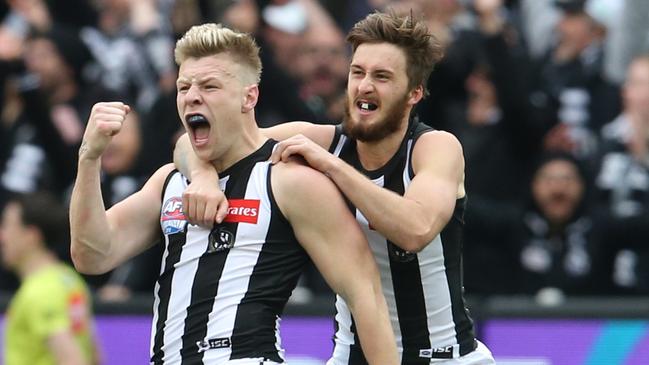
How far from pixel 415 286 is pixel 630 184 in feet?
14.8

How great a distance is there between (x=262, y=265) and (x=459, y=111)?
557cm

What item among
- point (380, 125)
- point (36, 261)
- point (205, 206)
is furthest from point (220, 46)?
point (36, 261)

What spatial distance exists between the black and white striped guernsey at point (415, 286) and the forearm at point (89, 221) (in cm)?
106

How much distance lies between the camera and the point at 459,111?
1116 cm

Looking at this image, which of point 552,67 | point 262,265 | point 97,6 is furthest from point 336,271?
point 97,6

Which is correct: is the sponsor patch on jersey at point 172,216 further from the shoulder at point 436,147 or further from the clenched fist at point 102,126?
the shoulder at point 436,147

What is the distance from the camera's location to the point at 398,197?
19.3 ft

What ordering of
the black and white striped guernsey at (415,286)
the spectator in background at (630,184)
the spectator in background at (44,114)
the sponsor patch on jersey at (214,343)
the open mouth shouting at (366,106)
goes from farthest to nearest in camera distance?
the spectator in background at (44,114) < the spectator in background at (630,184) < the black and white striped guernsey at (415,286) < the open mouth shouting at (366,106) < the sponsor patch on jersey at (214,343)

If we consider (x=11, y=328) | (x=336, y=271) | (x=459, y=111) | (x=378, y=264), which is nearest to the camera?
(x=336, y=271)

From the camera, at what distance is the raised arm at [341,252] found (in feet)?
18.7

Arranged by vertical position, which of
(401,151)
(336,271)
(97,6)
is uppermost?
(97,6)

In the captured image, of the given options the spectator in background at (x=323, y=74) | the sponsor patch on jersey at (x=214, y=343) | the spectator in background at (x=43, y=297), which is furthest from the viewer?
the spectator in background at (x=323, y=74)

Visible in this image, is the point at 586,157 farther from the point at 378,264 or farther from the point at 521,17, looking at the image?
the point at 378,264

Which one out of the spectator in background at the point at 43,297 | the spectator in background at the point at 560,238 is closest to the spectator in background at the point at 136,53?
the spectator in background at the point at 43,297
